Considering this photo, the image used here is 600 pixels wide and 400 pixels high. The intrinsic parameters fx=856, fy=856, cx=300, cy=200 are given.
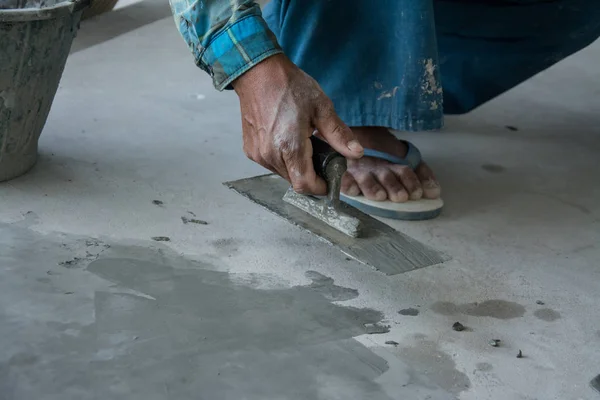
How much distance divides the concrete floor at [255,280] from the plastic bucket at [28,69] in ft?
0.29

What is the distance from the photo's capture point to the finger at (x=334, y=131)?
59.9 inches

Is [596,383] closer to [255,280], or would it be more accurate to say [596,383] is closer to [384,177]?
[255,280]

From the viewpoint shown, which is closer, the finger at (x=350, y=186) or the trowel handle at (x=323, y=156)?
the trowel handle at (x=323, y=156)

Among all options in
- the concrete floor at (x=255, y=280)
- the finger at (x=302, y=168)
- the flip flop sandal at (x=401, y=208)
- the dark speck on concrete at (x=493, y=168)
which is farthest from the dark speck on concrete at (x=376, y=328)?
the dark speck on concrete at (x=493, y=168)

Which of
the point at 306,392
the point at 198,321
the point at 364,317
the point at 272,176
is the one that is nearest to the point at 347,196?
the point at 272,176

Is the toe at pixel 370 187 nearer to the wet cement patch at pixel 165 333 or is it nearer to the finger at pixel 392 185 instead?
the finger at pixel 392 185

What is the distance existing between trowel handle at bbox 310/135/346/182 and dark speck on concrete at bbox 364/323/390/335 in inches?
11.4

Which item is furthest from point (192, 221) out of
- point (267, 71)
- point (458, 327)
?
point (458, 327)

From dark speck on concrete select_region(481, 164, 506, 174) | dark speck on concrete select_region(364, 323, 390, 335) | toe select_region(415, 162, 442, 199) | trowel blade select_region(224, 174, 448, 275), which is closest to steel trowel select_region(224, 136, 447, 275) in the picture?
trowel blade select_region(224, 174, 448, 275)

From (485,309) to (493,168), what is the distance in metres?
0.78

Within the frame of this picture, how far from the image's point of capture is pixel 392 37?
1907 mm

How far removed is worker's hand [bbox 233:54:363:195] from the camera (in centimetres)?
152

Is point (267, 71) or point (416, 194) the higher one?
point (267, 71)

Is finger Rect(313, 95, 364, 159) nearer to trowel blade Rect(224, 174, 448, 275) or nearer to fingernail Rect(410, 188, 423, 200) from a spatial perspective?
trowel blade Rect(224, 174, 448, 275)
